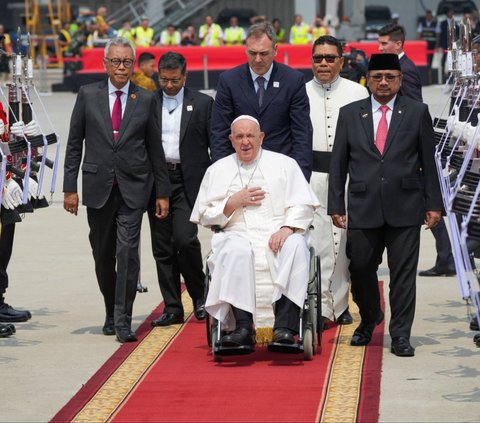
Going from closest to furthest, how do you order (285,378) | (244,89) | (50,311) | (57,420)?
(57,420)
(285,378)
(244,89)
(50,311)

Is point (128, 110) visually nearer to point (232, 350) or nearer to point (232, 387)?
point (232, 350)

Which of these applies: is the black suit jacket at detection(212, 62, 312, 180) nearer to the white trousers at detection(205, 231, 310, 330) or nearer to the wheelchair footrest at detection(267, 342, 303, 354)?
the white trousers at detection(205, 231, 310, 330)

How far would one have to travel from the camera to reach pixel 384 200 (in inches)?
349

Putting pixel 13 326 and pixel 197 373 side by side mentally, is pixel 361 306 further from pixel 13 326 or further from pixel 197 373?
pixel 13 326

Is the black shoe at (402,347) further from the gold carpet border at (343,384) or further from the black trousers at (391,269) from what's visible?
the gold carpet border at (343,384)

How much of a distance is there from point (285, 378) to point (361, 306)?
114cm

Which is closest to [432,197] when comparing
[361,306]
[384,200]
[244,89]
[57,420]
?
[384,200]

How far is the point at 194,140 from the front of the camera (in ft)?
33.1

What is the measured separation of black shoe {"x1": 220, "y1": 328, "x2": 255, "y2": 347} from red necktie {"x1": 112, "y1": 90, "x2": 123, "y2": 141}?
175cm

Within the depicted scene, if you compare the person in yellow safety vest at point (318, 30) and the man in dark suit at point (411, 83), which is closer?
the man in dark suit at point (411, 83)

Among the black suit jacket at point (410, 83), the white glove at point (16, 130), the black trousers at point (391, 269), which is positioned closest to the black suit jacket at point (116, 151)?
the white glove at point (16, 130)

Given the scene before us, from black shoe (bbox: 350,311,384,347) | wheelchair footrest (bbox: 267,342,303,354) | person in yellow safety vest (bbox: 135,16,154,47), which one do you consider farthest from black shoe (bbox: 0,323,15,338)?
person in yellow safety vest (bbox: 135,16,154,47)

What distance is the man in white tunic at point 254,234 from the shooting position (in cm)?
859

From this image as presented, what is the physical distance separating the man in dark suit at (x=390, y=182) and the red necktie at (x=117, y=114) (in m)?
1.50
